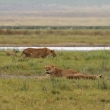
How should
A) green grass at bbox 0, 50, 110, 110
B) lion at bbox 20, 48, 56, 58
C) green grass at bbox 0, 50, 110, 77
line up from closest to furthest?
green grass at bbox 0, 50, 110, 110, green grass at bbox 0, 50, 110, 77, lion at bbox 20, 48, 56, 58

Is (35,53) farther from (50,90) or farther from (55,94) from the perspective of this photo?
(55,94)

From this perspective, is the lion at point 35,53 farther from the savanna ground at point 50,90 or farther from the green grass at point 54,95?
the green grass at point 54,95

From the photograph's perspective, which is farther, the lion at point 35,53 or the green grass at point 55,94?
the lion at point 35,53
